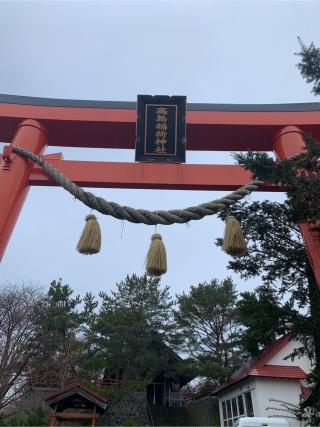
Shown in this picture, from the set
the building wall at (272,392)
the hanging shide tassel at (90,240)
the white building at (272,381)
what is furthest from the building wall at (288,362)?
the hanging shide tassel at (90,240)

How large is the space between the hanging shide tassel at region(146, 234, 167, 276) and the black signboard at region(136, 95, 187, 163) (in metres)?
1.73

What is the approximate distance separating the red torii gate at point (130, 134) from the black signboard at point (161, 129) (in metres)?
0.13

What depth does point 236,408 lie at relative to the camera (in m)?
12.9

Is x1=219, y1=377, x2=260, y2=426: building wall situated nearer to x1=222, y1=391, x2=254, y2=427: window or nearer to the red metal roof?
x1=222, y1=391, x2=254, y2=427: window

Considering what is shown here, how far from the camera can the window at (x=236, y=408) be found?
11961 millimetres

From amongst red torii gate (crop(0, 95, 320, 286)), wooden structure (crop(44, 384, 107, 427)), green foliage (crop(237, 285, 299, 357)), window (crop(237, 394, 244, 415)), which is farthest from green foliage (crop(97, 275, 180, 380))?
red torii gate (crop(0, 95, 320, 286))

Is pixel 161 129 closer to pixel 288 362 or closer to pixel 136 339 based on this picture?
pixel 288 362

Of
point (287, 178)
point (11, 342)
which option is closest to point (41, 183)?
point (287, 178)

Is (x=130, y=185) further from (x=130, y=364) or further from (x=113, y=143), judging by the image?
(x=130, y=364)

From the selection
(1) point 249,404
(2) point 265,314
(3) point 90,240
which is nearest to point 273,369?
(1) point 249,404

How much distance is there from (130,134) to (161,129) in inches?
20.2

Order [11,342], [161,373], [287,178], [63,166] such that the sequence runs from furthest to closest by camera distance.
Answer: [161,373] < [11,342] < [63,166] < [287,178]

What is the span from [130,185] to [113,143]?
827mm

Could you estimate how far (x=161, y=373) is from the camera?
19.4 meters
